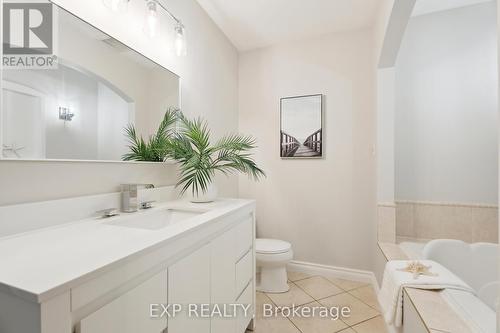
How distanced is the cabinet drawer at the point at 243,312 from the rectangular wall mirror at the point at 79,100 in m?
1.07

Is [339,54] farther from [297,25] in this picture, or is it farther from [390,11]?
[390,11]

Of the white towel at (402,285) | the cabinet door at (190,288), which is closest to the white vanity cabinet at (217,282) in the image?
the cabinet door at (190,288)

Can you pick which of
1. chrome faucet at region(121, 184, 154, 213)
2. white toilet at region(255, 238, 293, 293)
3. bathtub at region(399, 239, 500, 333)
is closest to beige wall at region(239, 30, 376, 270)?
white toilet at region(255, 238, 293, 293)

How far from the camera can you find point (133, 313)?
0.67 metres

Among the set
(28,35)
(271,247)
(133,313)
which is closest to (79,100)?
(28,35)

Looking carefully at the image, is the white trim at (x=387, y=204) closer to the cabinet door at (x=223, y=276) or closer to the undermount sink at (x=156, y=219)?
the cabinet door at (x=223, y=276)

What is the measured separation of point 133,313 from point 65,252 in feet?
0.81

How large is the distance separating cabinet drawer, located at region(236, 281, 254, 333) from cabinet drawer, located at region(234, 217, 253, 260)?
0.83ft

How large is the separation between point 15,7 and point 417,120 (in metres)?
2.78

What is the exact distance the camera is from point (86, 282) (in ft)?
1.74

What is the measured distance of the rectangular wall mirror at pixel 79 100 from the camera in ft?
2.95

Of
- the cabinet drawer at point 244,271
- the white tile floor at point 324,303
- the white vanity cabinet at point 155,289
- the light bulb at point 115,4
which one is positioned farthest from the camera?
the white tile floor at point 324,303

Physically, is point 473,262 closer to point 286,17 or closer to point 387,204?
point 387,204

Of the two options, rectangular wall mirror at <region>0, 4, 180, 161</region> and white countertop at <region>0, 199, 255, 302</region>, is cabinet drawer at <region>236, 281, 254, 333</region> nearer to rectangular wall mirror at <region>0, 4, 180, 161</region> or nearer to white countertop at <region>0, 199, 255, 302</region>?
white countertop at <region>0, 199, 255, 302</region>
